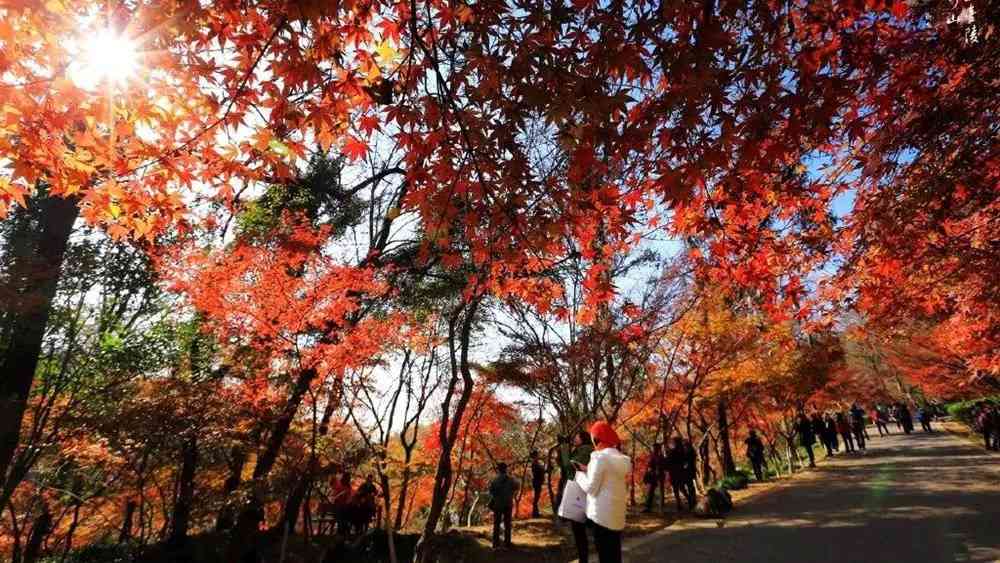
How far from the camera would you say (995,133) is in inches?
189

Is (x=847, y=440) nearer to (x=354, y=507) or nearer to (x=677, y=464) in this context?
(x=677, y=464)

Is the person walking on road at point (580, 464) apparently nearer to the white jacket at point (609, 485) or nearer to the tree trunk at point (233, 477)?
the white jacket at point (609, 485)

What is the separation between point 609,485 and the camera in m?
4.76

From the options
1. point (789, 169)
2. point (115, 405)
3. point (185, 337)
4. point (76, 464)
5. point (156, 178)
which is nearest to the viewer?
point (156, 178)

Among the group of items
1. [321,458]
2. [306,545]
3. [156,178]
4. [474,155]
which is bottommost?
[306,545]

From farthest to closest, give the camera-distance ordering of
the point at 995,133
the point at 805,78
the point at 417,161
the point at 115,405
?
the point at 115,405
the point at 995,133
the point at 417,161
the point at 805,78

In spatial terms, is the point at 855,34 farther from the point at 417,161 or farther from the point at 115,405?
the point at 115,405

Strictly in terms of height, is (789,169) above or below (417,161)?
above

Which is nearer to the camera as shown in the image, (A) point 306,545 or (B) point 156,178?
(B) point 156,178

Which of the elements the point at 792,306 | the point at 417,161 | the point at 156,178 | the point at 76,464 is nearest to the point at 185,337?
the point at 76,464

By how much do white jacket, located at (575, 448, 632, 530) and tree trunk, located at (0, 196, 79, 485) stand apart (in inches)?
376

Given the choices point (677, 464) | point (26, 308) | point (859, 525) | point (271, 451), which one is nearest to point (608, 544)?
point (859, 525)

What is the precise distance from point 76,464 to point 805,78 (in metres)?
16.0

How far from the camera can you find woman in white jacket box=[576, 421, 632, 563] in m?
4.75
